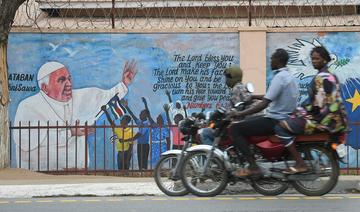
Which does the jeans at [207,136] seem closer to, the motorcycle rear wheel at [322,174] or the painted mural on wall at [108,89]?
the motorcycle rear wheel at [322,174]

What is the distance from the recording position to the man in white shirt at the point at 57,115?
12.5m

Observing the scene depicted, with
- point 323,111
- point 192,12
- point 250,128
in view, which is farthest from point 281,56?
point 192,12

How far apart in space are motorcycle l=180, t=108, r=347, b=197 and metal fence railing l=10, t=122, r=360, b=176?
4.44m

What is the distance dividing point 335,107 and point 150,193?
9.53 feet

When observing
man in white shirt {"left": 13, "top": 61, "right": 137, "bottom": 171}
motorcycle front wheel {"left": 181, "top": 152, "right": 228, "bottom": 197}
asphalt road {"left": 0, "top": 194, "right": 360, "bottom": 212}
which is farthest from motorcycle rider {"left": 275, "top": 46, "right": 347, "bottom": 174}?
man in white shirt {"left": 13, "top": 61, "right": 137, "bottom": 171}

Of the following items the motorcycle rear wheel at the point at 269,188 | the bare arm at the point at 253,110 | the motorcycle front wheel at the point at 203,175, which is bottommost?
the motorcycle rear wheel at the point at 269,188

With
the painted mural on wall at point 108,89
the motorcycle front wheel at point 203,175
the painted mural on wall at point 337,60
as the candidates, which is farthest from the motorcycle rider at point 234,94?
the painted mural on wall at point 337,60

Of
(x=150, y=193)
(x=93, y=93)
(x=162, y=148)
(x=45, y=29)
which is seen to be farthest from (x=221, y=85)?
(x=150, y=193)

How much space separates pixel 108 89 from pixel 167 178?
15.7 ft

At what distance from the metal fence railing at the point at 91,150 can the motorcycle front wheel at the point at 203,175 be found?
173 inches

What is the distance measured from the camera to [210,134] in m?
8.09

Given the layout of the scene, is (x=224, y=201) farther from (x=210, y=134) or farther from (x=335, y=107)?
(x=335, y=107)

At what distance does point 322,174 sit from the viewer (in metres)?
7.70

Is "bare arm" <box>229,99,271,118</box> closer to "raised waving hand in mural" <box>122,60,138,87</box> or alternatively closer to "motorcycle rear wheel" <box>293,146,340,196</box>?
"motorcycle rear wheel" <box>293,146,340,196</box>
